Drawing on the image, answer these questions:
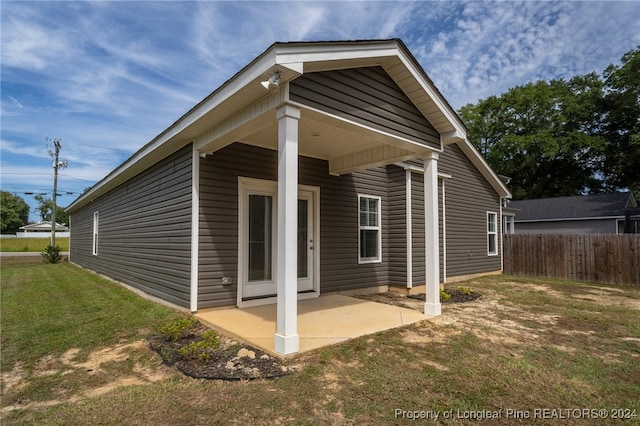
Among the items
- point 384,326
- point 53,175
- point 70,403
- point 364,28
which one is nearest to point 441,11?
point 364,28

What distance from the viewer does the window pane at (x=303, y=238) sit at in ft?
21.0

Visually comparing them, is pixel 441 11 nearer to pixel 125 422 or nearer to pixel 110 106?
pixel 125 422

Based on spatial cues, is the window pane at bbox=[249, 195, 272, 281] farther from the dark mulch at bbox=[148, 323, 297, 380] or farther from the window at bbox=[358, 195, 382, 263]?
the window at bbox=[358, 195, 382, 263]

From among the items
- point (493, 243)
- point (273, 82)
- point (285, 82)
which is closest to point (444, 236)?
point (493, 243)

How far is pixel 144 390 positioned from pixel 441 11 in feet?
27.7

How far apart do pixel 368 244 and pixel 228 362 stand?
4.76 metres

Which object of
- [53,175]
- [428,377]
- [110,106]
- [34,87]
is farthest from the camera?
[53,175]

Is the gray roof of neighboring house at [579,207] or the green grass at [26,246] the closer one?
the gray roof of neighboring house at [579,207]

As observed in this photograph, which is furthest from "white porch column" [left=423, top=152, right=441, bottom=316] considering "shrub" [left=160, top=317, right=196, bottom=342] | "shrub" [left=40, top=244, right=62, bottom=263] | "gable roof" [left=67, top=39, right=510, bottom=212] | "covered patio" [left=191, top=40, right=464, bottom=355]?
"shrub" [left=40, top=244, right=62, bottom=263]

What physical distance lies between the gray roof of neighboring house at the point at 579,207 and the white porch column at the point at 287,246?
18.4 m

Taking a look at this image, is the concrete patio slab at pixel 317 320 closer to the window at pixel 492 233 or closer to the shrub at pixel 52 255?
the window at pixel 492 233

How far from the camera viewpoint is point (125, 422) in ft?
7.57

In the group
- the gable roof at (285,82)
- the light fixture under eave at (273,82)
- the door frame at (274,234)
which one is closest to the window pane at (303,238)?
the door frame at (274,234)

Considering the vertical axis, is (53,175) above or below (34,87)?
below
